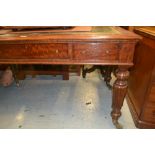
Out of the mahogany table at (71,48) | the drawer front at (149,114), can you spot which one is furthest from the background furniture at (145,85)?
the mahogany table at (71,48)

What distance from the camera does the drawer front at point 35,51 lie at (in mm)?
941

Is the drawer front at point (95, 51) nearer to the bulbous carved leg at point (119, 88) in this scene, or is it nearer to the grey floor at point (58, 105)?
the bulbous carved leg at point (119, 88)

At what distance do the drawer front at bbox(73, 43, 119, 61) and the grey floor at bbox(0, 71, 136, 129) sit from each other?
0.62 meters

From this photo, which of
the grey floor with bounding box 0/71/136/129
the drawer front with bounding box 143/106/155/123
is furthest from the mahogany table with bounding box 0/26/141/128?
the grey floor with bounding box 0/71/136/129

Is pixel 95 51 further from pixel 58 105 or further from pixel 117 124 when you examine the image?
pixel 58 105

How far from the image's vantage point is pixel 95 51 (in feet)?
3.08

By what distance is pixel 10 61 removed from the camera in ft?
3.33

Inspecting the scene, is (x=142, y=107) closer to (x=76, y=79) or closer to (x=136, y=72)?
(x=136, y=72)

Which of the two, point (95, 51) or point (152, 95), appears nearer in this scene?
point (95, 51)

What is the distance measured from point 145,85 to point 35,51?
0.86m

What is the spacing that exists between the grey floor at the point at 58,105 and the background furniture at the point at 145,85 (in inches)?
4.5

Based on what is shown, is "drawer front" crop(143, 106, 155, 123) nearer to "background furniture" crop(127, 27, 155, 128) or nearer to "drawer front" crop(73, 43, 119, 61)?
"background furniture" crop(127, 27, 155, 128)

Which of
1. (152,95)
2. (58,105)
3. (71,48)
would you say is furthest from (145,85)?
(58,105)
